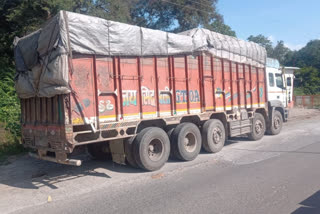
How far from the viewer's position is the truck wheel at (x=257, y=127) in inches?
452

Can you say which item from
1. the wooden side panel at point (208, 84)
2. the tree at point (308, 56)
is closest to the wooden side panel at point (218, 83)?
the wooden side panel at point (208, 84)

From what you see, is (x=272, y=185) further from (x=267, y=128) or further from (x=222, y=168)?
(x=267, y=128)

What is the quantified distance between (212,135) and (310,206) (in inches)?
181

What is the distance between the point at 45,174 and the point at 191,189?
3.79 m

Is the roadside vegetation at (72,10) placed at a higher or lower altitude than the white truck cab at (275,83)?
higher

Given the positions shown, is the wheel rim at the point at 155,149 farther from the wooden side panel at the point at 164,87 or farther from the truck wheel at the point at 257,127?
the truck wheel at the point at 257,127

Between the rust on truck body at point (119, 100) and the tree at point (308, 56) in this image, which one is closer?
the rust on truck body at point (119, 100)

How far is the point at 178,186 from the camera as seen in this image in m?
6.06

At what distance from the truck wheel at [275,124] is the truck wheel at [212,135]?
3937 mm

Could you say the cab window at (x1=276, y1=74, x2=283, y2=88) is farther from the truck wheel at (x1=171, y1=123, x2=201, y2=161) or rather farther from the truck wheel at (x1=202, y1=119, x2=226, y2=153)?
the truck wheel at (x1=171, y1=123, x2=201, y2=161)

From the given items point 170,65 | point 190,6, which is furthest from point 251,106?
point 190,6

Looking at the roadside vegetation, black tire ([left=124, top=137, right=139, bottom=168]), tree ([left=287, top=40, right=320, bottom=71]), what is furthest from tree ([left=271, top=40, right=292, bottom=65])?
black tire ([left=124, top=137, right=139, bottom=168])

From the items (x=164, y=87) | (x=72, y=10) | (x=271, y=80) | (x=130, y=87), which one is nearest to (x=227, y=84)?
(x=164, y=87)

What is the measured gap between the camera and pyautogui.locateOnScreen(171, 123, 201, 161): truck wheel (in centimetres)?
809
